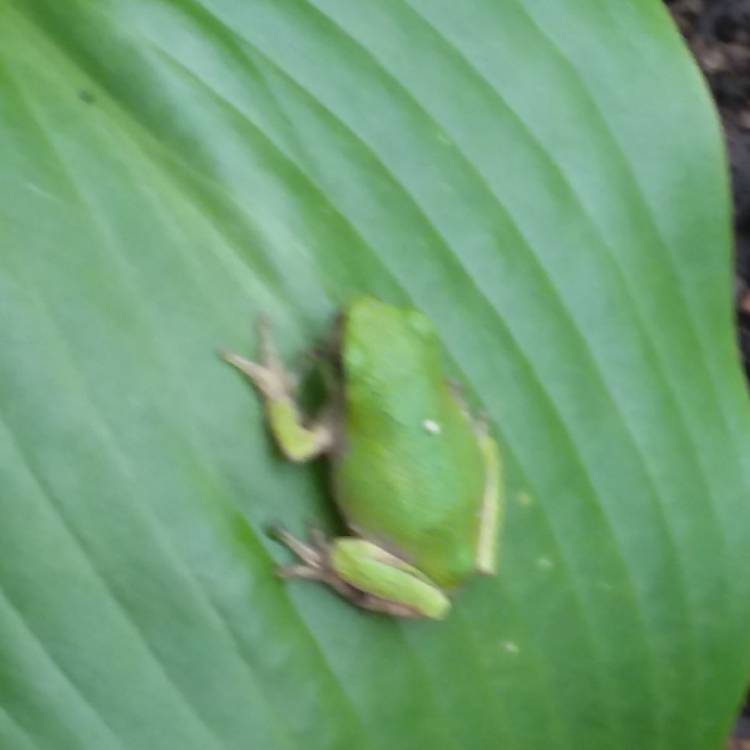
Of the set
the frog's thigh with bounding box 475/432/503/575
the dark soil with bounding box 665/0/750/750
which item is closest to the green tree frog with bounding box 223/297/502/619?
the frog's thigh with bounding box 475/432/503/575

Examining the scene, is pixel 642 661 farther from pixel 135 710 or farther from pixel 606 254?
pixel 135 710

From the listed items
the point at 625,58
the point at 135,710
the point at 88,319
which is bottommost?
the point at 135,710

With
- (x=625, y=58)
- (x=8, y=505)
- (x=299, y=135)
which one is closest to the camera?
(x=8, y=505)

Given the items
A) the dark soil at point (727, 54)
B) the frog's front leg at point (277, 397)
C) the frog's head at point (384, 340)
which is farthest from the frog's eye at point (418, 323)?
the dark soil at point (727, 54)

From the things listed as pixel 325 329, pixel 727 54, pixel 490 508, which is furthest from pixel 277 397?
pixel 727 54

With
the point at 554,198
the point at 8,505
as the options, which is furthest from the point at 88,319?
the point at 554,198

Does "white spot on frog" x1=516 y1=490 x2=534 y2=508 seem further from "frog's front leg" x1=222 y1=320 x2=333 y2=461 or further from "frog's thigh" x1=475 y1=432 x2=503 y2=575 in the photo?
"frog's front leg" x1=222 y1=320 x2=333 y2=461

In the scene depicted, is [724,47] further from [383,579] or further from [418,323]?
[383,579]
